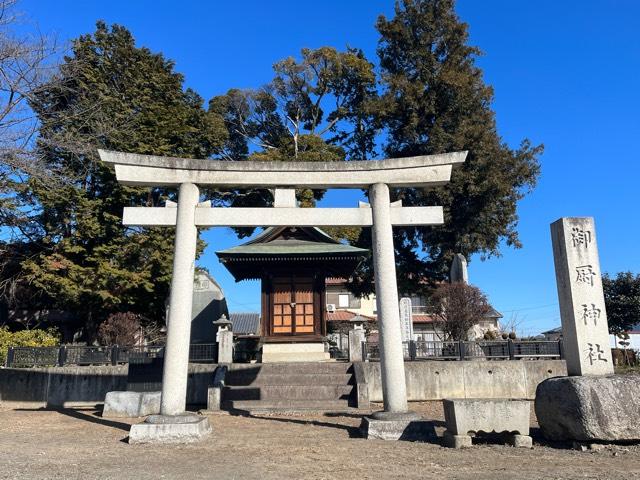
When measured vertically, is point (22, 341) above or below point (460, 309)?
below

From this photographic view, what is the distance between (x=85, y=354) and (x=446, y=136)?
1904cm

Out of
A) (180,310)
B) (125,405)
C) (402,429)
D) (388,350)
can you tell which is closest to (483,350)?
(388,350)

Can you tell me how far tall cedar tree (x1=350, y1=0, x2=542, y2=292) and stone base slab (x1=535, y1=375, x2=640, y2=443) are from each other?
16530 millimetres

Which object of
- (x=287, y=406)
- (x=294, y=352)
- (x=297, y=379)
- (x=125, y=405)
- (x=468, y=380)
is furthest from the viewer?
(x=294, y=352)

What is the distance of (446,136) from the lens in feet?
77.3

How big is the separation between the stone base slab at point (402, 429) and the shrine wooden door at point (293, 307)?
8974mm

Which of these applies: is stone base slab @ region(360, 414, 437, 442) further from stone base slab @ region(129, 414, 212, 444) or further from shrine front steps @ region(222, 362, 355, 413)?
shrine front steps @ region(222, 362, 355, 413)

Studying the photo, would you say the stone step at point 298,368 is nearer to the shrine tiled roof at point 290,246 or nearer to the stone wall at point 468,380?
the stone wall at point 468,380

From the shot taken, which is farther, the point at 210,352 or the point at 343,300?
the point at 343,300

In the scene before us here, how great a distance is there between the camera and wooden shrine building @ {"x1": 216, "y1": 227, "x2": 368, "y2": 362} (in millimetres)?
16109

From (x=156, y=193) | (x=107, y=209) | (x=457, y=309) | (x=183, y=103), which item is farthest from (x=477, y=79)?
(x=107, y=209)

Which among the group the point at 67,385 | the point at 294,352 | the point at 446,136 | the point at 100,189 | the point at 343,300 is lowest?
the point at 67,385

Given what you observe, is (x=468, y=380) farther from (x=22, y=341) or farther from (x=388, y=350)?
(x=22, y=341)

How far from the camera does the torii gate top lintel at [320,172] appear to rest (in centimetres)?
921
